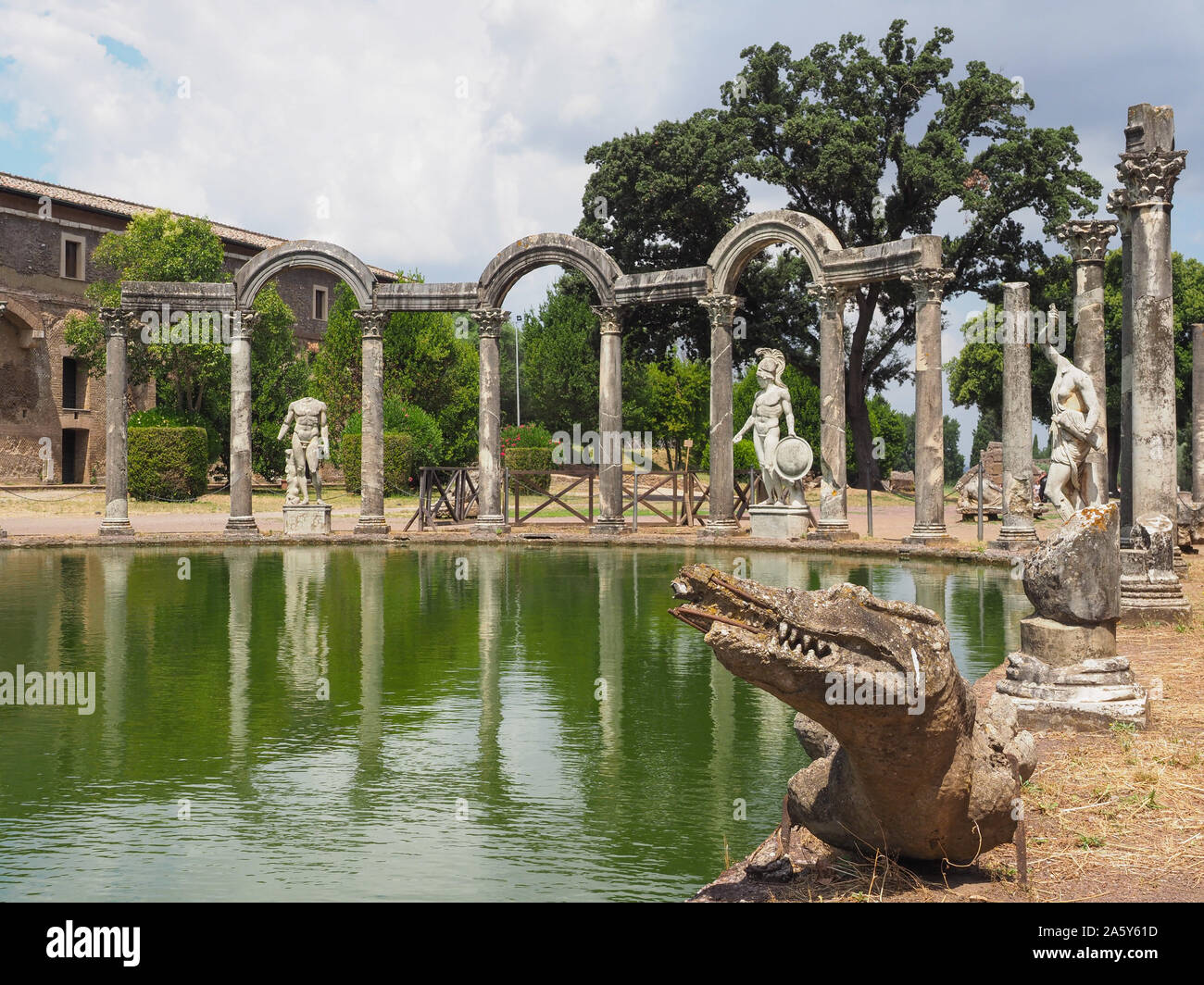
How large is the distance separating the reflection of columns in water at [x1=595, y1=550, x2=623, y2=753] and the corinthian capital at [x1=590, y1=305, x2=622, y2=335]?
7.17 m

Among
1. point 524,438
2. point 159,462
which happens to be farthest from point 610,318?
point 524,438

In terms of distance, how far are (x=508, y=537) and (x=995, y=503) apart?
12.8m

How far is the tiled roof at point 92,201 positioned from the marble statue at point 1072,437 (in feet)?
106

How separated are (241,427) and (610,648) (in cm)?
1557

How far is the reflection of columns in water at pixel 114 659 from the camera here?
22.4ft

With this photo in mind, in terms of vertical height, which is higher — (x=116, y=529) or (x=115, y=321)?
(x=115, y=321)

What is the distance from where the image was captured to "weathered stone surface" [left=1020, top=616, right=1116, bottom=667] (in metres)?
6.82

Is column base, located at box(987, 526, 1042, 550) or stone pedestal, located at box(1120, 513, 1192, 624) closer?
stone pedestal, located at box(1120, 513, 1192, 624)

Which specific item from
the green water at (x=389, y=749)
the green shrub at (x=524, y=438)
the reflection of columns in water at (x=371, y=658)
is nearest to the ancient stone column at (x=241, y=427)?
the reflection of columns in water at (x=371, y=658)

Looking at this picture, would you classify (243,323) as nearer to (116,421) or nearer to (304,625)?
(116,421)

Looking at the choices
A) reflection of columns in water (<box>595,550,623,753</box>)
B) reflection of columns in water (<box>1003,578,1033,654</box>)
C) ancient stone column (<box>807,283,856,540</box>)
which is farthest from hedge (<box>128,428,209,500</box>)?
reflection of columns in water (<box>1003,578,1033,654</box>)

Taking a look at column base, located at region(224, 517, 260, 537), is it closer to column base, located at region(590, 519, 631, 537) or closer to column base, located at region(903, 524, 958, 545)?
column base, located at region(590, 519, 631, 537)

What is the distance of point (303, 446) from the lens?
75.7 feet
